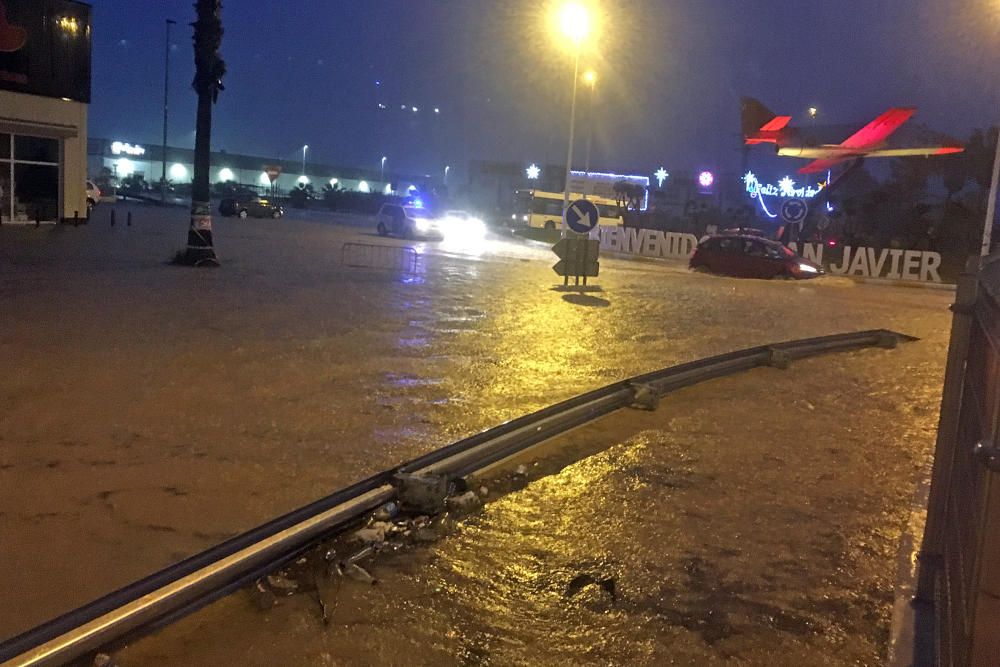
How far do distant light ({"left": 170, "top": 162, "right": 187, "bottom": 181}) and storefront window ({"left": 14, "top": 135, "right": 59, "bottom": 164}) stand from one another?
252 ft

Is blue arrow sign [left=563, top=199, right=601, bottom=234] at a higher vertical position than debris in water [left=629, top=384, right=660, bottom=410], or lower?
higher

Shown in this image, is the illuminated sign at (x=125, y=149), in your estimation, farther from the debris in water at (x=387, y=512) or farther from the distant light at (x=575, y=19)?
the debris in water at (x=387, y=512)

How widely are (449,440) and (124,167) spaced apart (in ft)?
360

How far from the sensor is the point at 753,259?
98.4 ft

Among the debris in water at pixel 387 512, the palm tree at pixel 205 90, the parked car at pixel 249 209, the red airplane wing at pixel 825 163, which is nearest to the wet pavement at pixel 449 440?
the debris in water at pixel 387 512

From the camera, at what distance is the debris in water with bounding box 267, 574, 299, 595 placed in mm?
4975

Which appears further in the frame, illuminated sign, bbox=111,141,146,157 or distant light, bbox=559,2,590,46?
illuminated sign, bbox=111,141,146,157

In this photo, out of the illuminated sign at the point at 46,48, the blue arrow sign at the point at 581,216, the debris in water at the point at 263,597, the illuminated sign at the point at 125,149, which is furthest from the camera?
the illuminated sign at the point at 125,149

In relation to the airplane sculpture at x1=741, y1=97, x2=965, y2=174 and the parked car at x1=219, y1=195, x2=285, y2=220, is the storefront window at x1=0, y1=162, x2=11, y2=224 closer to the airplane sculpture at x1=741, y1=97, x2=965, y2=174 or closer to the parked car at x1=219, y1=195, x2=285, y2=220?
the parked car at x1=219, y1=195, x2=285, y2=220

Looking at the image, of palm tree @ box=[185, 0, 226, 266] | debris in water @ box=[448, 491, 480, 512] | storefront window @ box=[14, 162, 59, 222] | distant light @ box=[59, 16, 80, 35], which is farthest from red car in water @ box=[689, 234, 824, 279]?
debris in water @ box=[448, 491, 480, 512]

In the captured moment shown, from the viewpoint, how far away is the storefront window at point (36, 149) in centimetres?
3562

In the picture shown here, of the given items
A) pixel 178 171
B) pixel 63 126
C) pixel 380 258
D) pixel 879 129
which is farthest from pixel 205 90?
pixel 178 171

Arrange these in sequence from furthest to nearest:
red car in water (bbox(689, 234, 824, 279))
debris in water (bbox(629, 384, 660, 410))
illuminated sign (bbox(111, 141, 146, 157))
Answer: illuminated sign (bbox(111, 141, 146, 157)) < red car in water (bbox(689, 234, 824, 279)) < debris in water (bbox(629, 384, 660, 410))

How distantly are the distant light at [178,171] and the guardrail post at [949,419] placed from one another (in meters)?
113
